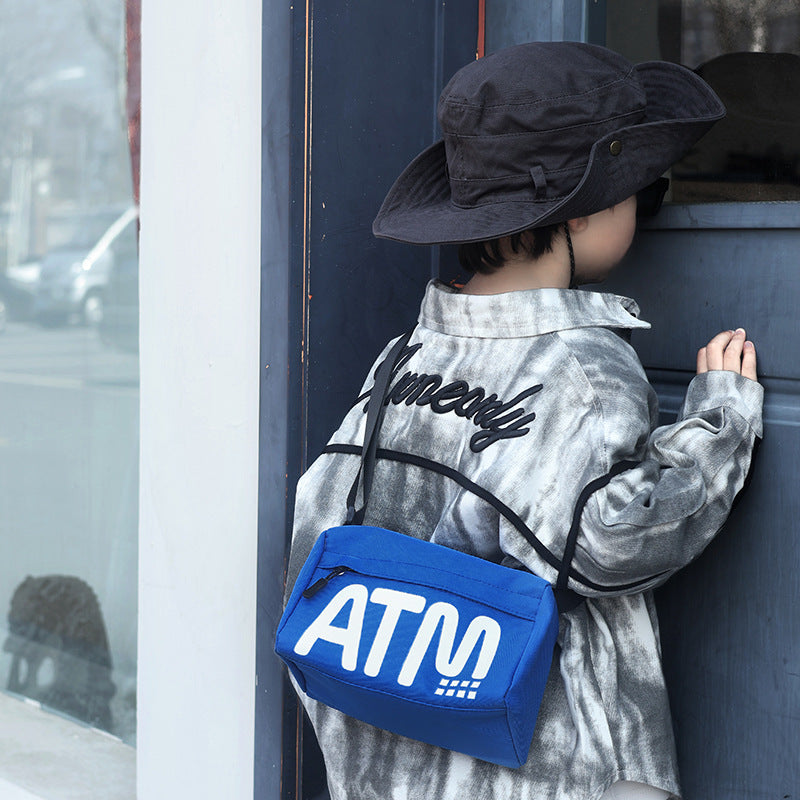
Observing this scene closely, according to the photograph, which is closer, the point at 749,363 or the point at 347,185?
the point at 749,363

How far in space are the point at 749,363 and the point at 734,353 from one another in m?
0.02

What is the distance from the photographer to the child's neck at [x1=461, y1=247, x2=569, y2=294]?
1468 mm

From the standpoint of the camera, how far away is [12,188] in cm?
289

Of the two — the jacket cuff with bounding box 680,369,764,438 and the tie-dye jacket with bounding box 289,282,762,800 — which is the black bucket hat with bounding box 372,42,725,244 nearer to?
the tie-dye jacket with bounding box 289,282,762,800

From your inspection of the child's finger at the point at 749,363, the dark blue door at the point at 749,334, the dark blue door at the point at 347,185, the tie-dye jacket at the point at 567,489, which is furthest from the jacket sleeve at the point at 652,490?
the dark blue door at the point at 347,185

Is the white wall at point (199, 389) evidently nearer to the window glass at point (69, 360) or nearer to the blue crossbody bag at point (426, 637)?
the window glass at point (69, 360)

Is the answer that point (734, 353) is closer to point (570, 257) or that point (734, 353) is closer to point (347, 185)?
point (570, 257)

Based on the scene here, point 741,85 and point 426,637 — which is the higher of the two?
point 741,85

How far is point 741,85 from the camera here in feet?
5.39

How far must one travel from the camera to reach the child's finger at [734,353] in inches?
58.6

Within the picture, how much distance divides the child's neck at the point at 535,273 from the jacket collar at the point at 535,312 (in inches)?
2.0

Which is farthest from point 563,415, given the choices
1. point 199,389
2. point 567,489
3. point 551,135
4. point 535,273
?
point 199,389

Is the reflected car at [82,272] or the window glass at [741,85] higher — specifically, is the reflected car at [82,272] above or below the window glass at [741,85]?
below

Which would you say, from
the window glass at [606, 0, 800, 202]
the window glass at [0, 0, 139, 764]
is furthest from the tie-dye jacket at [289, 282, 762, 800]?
the window glass at [0, 0, 139, 764]
